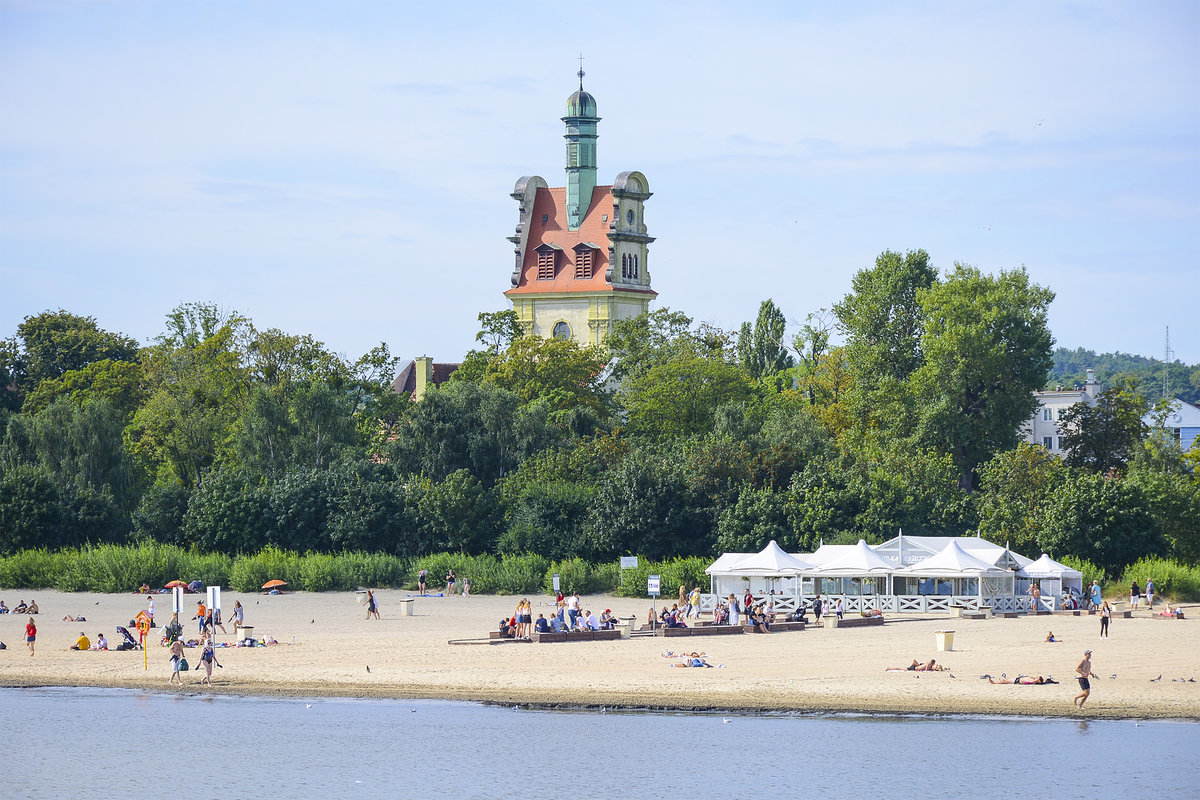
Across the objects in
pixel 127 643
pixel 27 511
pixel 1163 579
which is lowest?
pixel 127 643

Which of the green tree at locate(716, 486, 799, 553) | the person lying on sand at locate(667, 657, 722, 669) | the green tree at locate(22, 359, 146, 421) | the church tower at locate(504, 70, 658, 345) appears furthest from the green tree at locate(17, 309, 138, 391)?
the person lying on sand at locate(667, 657, 722, 669)

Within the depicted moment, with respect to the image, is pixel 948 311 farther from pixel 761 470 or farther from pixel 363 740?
pixel 363 740

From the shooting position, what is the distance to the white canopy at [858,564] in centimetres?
5165

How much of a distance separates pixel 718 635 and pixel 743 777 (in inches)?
630

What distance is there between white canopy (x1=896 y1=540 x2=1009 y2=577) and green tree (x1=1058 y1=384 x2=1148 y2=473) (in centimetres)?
2366

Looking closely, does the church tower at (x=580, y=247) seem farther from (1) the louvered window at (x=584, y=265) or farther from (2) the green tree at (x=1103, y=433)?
(2) the green tree at (x=1103, y=433)

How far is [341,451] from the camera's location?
75188 mm

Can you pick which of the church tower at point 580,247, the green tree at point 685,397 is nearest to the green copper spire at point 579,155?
the church tower at point 580,247

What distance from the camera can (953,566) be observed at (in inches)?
2010

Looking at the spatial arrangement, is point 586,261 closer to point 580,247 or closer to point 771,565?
point 580,247

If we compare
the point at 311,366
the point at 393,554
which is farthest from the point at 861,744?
the point at 311,366

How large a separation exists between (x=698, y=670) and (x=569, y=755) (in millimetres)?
6895

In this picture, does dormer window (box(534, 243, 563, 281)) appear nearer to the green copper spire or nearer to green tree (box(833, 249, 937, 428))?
the green copper spire

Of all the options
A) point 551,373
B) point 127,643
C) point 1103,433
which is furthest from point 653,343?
point 127,643
